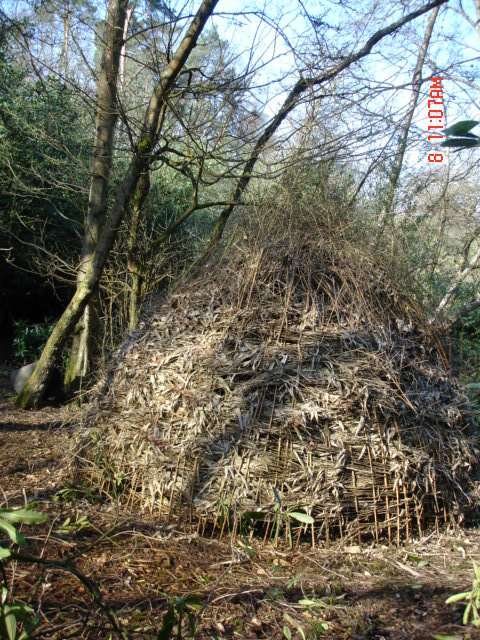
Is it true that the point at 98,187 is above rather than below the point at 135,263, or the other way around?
above

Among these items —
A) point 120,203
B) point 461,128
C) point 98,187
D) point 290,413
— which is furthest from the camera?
point 98,187

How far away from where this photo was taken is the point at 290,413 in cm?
345

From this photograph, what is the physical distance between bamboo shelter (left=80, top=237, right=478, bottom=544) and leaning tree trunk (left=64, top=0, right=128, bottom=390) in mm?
2320

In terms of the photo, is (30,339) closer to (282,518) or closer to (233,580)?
(282,518)

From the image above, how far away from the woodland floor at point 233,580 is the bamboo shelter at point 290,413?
6.3 inches

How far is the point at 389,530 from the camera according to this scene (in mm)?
3414

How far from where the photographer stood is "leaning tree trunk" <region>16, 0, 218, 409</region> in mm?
5121

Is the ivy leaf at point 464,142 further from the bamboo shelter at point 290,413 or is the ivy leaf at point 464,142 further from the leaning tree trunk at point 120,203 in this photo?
the leaning tree trunk at point 120,203

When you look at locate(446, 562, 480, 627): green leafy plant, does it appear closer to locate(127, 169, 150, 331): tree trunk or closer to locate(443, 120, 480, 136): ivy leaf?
locate(443, 120, 480, 136): ivy leaf

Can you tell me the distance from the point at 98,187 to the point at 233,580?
5101mm

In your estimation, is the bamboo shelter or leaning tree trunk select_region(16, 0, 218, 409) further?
leaning tree trunk select_region(16, 0, 218, 409)

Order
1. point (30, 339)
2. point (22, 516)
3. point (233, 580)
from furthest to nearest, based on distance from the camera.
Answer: point (30, 339)
point (233, 580)
point (22, 516)

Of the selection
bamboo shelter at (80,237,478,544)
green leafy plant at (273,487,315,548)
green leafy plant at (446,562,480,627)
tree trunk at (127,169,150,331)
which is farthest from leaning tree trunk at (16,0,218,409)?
green leafy plant at (446,562,480,627)

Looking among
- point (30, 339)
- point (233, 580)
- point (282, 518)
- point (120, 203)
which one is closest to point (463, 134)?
point (233, 580)
